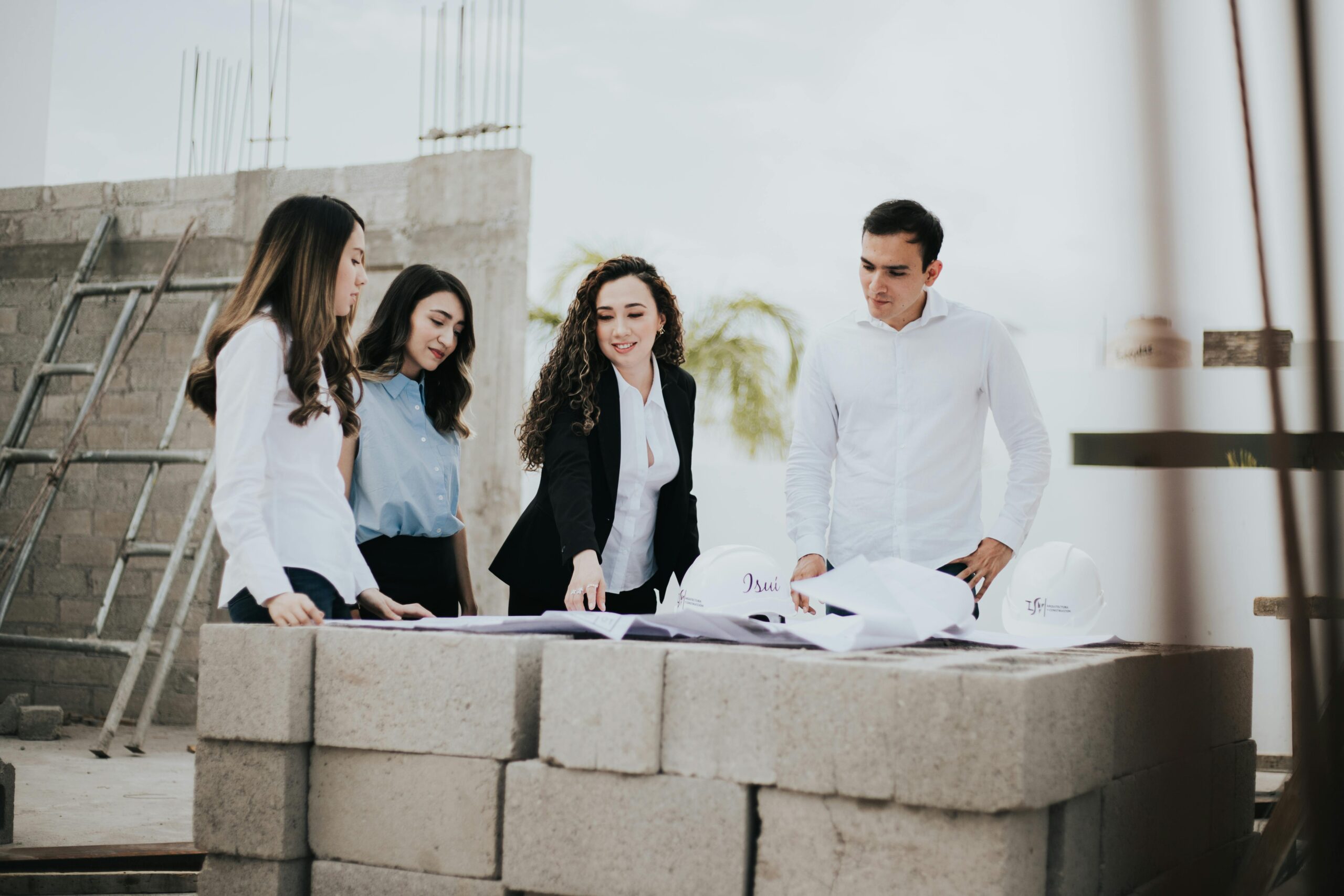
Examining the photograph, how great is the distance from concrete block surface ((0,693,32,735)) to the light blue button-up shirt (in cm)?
377

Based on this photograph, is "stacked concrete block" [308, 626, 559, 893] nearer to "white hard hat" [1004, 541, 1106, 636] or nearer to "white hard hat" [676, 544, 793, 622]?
"white hard hat" [676, 544, 793, 622]

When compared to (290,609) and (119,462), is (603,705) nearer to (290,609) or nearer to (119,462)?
(290,609)

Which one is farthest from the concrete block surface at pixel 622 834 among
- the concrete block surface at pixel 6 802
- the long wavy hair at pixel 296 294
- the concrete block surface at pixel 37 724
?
the concrete block surface at pixel 37 724

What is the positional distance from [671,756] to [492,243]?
14.2ft

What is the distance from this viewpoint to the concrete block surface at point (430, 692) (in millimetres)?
2125

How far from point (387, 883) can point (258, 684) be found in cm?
44

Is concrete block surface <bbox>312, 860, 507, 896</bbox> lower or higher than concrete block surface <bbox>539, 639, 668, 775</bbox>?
lower

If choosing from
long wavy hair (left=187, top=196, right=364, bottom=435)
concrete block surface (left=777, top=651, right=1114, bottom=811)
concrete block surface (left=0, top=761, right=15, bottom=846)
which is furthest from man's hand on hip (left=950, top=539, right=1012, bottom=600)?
concrete block surface (left=0, top=761, right=15, bottom=846)

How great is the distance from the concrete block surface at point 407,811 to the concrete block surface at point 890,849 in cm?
53

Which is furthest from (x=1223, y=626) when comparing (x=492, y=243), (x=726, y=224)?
(x=726, y=224)

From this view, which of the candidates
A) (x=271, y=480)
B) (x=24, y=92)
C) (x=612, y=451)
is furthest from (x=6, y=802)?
(x=24, y=92)

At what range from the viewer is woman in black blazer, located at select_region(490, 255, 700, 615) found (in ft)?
9.87

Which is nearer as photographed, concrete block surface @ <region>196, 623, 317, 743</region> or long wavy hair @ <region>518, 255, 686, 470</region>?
concrete block surface @ <region>196, 623, 317, 743</region>

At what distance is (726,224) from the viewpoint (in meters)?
15.1
